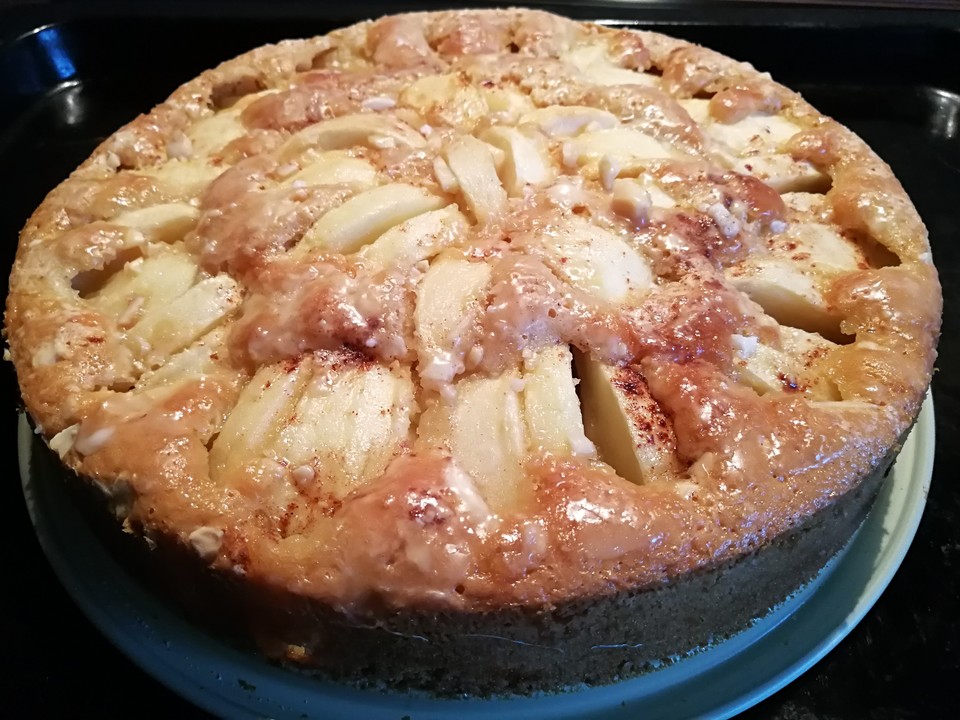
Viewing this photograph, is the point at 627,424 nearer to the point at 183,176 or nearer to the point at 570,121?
the point at 570,121

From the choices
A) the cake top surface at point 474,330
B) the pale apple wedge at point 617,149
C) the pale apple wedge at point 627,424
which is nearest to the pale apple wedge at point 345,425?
the cake top surface at point 474,330

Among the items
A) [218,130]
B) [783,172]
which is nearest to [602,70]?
[783,172]

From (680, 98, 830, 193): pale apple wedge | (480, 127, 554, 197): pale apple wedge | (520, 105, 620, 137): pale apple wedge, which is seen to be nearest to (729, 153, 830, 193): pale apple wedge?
(680, 98, 830, 193): pale apple wedge

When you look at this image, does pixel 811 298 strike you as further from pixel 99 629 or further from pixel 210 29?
pixel 210 29

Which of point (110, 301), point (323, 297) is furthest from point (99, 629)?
point (323, 297)

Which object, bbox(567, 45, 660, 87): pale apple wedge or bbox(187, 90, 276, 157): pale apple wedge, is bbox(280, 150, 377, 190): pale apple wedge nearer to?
bbox(187, 90, 276, 157): pale apple wedge
